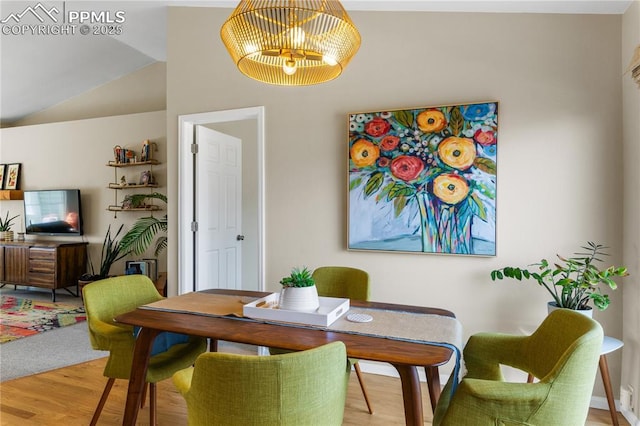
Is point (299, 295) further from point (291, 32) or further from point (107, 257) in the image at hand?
point (107, 257)

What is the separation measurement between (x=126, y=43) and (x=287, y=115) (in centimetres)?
292

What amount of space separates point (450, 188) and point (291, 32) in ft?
5.18

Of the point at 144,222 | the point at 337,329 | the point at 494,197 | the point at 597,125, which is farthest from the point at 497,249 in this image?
the point at 144,222

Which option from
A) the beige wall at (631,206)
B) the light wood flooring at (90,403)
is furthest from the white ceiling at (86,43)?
the light wood flooring at (90,403)

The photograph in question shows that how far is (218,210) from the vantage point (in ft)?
12.9

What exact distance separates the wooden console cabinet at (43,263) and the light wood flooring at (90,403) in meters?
2.94

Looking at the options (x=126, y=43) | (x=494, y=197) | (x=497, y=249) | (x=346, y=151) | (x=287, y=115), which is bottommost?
(x=497, y=249)

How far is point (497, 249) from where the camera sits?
261cm

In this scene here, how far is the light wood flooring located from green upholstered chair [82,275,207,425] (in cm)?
35

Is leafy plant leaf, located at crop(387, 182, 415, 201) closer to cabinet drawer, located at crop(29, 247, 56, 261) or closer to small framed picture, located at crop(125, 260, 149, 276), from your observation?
small framed picture, located at crop(125, 260, 149, 276)

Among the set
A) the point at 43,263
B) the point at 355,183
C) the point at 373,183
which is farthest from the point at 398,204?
the point at 43,263

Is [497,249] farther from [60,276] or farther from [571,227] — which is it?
[60,276]

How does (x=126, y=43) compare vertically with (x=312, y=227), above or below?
above

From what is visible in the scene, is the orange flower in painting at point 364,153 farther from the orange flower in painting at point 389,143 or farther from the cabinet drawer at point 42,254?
the cabinet drawer at point 42,254
